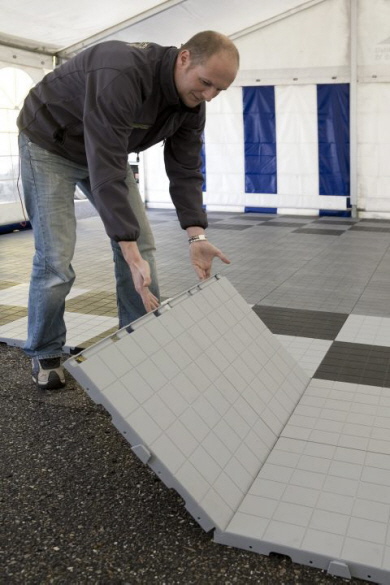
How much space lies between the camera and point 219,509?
5.16 feet

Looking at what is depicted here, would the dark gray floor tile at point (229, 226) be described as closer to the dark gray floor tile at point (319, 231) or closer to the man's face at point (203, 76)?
the dark gray floor tile at point (319, 231)

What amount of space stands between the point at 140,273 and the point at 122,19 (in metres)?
6.40

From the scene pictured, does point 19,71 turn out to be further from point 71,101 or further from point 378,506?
point 378,506

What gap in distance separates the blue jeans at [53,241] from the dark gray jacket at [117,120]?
79mm

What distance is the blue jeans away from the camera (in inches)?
96.0

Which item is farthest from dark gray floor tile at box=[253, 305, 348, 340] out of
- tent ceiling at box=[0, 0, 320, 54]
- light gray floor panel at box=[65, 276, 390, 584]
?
tent ceiling at box=[0, 0, 320, 54]

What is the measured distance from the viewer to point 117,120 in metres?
1.97

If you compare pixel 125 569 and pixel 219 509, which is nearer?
pixel 125 569

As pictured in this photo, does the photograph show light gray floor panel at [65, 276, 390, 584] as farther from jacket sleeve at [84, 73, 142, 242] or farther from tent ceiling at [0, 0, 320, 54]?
tent ceiling at [0, 0, 320, 54]

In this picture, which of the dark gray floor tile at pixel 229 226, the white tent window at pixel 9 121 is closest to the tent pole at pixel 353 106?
the dark gray floor tile at pixel 229 226

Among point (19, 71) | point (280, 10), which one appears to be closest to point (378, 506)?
point (19, 71)

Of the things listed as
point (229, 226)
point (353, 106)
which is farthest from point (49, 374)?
point (353, 106)

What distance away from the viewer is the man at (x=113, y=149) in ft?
6.44

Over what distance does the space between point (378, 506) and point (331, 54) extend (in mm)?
7643
